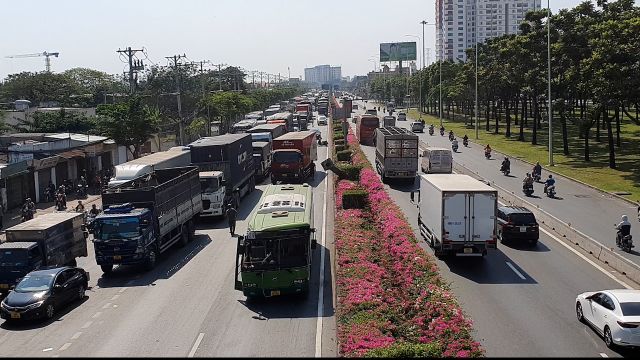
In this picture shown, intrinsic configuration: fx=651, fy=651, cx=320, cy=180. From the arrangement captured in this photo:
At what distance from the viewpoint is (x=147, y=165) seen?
3712cm

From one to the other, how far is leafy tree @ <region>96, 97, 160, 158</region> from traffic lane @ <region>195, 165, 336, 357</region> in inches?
1322

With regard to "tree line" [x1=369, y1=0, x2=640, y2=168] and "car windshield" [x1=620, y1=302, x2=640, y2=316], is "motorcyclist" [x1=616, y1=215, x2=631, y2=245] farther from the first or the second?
"tree line" [x1=369, y1=0, x2=640, y2=168]

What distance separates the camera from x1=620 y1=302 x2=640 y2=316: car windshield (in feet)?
52.0

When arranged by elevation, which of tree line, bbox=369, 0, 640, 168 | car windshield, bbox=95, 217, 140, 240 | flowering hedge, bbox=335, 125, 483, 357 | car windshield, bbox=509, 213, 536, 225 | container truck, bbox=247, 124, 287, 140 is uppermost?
tree line, bbox=369, 0, 640, 168

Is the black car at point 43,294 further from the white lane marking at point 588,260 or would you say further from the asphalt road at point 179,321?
the white lane marking at point 588,260

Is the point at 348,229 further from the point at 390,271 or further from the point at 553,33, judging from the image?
the point at 553,33

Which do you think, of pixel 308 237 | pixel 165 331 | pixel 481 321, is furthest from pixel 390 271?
pixel 165 331

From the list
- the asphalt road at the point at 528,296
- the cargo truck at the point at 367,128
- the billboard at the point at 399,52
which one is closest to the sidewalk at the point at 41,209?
the asphalt road at the point at 528,296

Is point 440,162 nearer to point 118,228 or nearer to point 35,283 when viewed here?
point 118,228

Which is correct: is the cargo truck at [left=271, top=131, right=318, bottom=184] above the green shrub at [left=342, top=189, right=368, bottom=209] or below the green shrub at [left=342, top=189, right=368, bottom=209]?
above

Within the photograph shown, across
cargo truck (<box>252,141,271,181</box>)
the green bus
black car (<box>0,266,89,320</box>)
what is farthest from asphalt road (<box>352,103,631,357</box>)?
cargo truck (<box>252,141,271,181</box>)

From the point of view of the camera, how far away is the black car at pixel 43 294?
19.6 meters

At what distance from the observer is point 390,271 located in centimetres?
2216

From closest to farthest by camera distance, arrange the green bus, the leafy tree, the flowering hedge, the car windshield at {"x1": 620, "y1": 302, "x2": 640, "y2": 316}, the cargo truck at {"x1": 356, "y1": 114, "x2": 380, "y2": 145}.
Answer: the flowering hedge, the car windshield at {"x1": 620, "y1": 302, "x2": 640, "y2": 316}, the green bus, the leafy tree, the cargo truck at {"x1": 356, "y1": 114, "x2": 380, "y2": 145}
